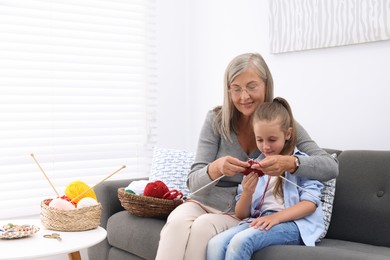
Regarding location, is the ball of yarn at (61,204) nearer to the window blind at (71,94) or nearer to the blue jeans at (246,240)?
the blue jeans at (246,240)

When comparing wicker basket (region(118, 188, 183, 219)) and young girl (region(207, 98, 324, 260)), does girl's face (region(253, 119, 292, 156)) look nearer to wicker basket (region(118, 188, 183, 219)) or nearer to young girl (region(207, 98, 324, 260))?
young girl (region(207, 98, 324, 260))

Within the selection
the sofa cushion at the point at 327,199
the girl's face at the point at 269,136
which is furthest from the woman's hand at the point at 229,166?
the sofa cushion at the point at 327,199

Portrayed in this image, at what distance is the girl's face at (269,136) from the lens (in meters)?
1.93

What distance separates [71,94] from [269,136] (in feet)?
5.48

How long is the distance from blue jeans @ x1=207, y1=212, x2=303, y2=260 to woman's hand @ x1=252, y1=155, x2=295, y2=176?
0.18 m

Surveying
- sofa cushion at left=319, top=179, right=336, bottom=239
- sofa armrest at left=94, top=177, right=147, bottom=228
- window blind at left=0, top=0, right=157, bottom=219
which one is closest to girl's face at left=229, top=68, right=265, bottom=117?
sofa cushion at left=319, top=179, right=336, bottom=239

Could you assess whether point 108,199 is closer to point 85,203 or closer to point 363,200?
point 85,203

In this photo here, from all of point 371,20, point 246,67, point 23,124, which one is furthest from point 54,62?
point 371,20

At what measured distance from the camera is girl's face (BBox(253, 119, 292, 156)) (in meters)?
1.93

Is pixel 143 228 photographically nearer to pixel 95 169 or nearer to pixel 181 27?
pixel 95 169

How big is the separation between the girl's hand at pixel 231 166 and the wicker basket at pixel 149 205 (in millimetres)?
466

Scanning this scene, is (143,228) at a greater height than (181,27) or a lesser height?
lesser

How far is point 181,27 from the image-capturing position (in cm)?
369

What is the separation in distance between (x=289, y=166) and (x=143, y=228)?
74 cm
